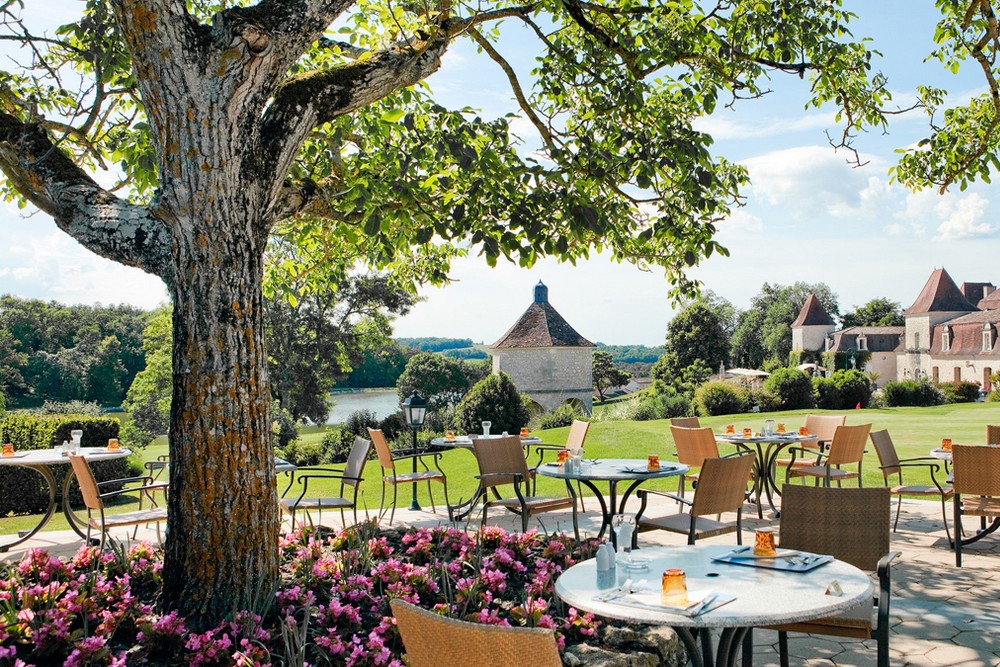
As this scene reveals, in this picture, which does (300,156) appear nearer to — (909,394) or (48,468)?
(48,468)

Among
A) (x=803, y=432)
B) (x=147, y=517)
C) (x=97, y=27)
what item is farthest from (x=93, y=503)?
(x=803, y=432)

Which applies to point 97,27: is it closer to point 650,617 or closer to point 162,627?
point 162,627

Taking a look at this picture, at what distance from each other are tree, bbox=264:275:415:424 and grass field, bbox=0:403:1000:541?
12.5 meters

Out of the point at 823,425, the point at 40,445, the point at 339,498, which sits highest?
the point at 823,425

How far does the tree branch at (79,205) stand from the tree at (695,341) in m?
52.5

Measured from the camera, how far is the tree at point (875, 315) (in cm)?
7806

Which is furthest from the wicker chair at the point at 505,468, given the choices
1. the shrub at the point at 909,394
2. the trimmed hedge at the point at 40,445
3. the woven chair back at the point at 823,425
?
the shrub at the point at 909,394

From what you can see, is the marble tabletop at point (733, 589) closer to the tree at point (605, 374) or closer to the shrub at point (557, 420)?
the shrub at point (557, 420)

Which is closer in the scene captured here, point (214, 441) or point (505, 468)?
point (214, 441)

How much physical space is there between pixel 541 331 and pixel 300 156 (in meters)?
35.5

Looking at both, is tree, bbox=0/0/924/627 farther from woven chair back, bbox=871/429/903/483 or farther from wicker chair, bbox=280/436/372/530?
woven chair back, bbox=871/429/903/483

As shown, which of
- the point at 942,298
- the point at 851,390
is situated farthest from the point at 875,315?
the point at 851,390

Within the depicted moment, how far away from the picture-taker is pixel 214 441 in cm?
392

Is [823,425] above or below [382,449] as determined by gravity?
above
